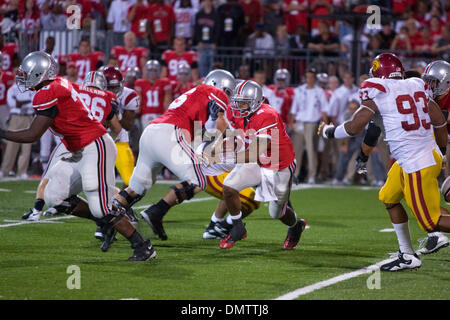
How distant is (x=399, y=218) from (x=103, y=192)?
2.26 metres

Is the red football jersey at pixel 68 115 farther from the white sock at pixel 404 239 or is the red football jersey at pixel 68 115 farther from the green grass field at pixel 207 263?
the white sock at pixel 404 239

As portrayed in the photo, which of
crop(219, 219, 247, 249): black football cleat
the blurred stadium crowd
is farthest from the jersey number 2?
the blurred stadium crowd

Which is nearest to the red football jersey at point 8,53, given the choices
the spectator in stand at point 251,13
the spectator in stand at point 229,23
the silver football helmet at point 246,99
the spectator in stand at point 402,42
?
the spectator in stand at point 229,23

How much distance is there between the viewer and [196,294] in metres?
5.20

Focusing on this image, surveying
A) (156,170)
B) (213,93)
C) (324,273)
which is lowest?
(324,273)

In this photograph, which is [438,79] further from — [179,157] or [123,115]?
[123,115]

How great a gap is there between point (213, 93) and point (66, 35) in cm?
823

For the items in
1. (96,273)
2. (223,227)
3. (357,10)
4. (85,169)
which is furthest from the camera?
(357,10)

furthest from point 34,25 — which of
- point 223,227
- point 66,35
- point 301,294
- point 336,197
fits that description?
point 301,294

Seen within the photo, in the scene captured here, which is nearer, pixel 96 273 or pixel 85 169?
pixel 96 273

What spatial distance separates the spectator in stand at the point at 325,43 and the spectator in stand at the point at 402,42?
1027 mm

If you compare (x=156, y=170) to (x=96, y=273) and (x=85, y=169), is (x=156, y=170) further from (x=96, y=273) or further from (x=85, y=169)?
(x=96, y=273)

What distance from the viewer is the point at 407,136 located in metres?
5.97

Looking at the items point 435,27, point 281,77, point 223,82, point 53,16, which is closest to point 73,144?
point 223,82
